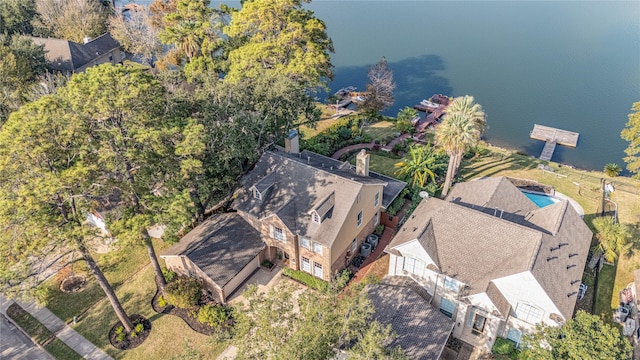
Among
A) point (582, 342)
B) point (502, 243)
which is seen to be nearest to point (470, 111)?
point (502, 243)

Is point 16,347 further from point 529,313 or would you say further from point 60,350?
point 529,313

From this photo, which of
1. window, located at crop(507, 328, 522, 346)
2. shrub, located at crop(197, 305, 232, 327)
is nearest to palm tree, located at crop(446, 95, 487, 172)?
window, located at crop(507, 328, 522, 346)

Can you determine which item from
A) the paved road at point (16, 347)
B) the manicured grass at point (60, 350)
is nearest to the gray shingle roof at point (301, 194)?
the manicured grass at point (60, 350)

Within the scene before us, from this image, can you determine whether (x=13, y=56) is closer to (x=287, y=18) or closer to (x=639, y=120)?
(x=287, y=18)

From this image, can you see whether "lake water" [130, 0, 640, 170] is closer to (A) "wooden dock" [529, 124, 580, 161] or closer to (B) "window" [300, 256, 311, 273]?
(A) "wooden dock" [529, 124, 580, 161]

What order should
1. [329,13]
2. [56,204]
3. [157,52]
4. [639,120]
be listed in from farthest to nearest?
[329,13]
[157,52]
[639,120]
[56,204]

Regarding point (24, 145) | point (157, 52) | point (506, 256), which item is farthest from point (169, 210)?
point (157, 52)

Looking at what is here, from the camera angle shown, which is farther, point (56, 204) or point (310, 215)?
point (310, 215)
